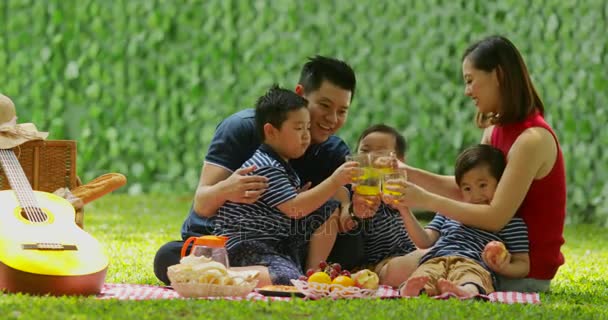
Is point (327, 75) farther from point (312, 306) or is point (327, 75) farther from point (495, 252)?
point (312, 306)

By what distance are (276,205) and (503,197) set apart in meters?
0.80

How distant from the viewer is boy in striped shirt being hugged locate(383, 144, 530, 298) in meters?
3.77

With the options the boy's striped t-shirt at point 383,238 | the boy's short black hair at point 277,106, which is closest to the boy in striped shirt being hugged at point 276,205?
the boy's short black hair at point 277,106

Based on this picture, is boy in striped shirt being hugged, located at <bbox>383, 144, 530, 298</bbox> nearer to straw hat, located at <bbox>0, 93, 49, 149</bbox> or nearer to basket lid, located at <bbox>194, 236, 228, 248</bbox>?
basket lid, located at <bbox>194, 236, 228, 248</bbox>

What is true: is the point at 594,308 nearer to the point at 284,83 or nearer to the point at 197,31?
the point at 284,83

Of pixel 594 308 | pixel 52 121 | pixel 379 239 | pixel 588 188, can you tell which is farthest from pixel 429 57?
pixel 594 308

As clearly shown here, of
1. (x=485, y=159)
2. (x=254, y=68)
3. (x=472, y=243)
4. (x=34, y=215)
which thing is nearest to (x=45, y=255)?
(x=34, y=215)

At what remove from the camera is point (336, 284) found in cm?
360

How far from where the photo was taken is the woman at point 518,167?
3.88 m

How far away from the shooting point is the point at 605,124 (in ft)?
23.8

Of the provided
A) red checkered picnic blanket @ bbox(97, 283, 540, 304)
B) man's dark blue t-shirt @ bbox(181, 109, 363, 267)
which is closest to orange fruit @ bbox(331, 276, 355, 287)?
red checkered picnic blanket @ bbox(97, 283, 540, 304)

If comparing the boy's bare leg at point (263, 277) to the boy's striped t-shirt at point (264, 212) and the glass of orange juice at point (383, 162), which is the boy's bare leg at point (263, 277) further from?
the glass of orange juice at point (383, 162)

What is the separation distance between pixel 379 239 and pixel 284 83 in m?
3.73

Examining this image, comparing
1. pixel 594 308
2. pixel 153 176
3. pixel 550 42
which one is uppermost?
pixel 550 42
